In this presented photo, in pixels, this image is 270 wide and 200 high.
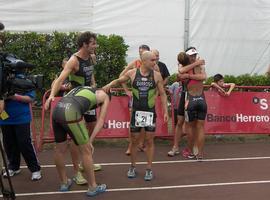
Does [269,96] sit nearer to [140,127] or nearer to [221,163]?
[221,163]

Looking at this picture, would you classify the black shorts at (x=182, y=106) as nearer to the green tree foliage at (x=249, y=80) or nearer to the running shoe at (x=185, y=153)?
the running shoe at (x=185, y=153)

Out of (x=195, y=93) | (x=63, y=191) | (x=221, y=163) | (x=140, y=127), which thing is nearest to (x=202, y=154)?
(x=221, y=163)

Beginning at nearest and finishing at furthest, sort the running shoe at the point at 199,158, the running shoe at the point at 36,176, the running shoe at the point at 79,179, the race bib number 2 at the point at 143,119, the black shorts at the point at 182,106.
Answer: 1. the running shoe at the point at 79,179
2. the running shoe at the point at 36,176
3. the race bib number 2 at the point at 143,119
4. the running shoe at the point at 199,158
5. the black shorts at the point at 182,106

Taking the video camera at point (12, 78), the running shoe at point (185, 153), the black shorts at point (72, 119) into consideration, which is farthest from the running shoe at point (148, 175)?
the video camera at point (12, 78)

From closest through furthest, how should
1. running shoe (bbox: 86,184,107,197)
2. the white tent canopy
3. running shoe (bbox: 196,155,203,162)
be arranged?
1. running shoe (bbox: 86,184,107,197)
2. running shoe (bbox: 196,155,203,162)
3. the white tent canopy

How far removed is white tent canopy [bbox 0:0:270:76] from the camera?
1292 centimetres

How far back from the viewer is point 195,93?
28.0 ft

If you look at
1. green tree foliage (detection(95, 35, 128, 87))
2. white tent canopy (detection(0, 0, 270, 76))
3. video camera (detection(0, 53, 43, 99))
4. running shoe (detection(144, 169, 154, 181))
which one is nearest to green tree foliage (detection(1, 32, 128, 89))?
green tree foliage (detection(95, 35, 128, 87))

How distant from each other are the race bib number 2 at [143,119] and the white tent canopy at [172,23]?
19.8 feet

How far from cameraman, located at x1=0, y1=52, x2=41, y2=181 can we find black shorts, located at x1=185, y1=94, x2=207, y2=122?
107 inches

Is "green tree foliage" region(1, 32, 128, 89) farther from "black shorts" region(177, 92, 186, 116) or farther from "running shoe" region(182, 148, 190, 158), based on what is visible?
"running shoe" region(182, 148, 190, 158)

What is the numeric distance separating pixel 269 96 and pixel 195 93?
268 cm

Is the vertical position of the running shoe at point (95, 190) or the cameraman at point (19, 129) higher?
the cameraman at point (19, 129)

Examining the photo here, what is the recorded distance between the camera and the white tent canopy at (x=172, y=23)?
42.4 feet
